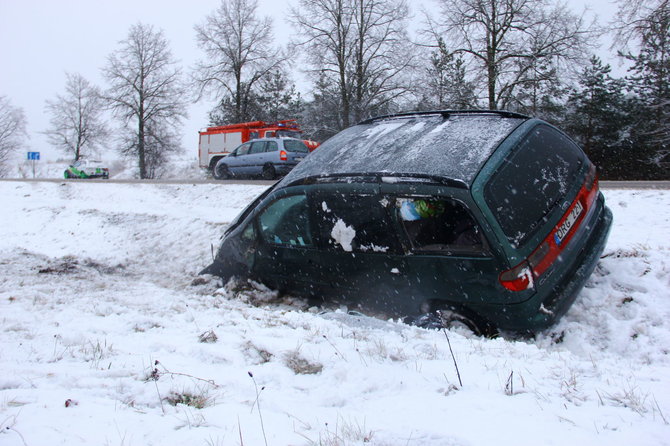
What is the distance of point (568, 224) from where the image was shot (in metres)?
3.71

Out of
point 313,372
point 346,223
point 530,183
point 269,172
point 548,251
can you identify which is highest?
point 269,172

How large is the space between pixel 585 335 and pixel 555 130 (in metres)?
1.91

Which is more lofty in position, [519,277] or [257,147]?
[257,147]

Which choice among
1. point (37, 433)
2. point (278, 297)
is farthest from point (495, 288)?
point (37, 433)

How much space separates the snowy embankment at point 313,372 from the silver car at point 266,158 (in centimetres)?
1216

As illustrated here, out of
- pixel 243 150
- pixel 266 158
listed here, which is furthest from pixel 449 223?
pixel 243 150

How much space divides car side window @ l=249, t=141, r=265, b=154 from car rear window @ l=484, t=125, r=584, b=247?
47.9 ft

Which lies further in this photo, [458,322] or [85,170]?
[85,170]

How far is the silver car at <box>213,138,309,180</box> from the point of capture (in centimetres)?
1728

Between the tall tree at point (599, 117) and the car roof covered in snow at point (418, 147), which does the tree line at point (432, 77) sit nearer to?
the tall tree at point (599, 117)

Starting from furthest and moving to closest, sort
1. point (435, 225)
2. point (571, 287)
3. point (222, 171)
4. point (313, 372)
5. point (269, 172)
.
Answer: point (222, 171) → point (269, 172) → point (435, 225) → point (571, 287) → point (313, 372)

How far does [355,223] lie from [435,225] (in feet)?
2.20

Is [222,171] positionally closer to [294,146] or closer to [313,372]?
[294,146]

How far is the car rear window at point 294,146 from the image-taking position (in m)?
17.6
